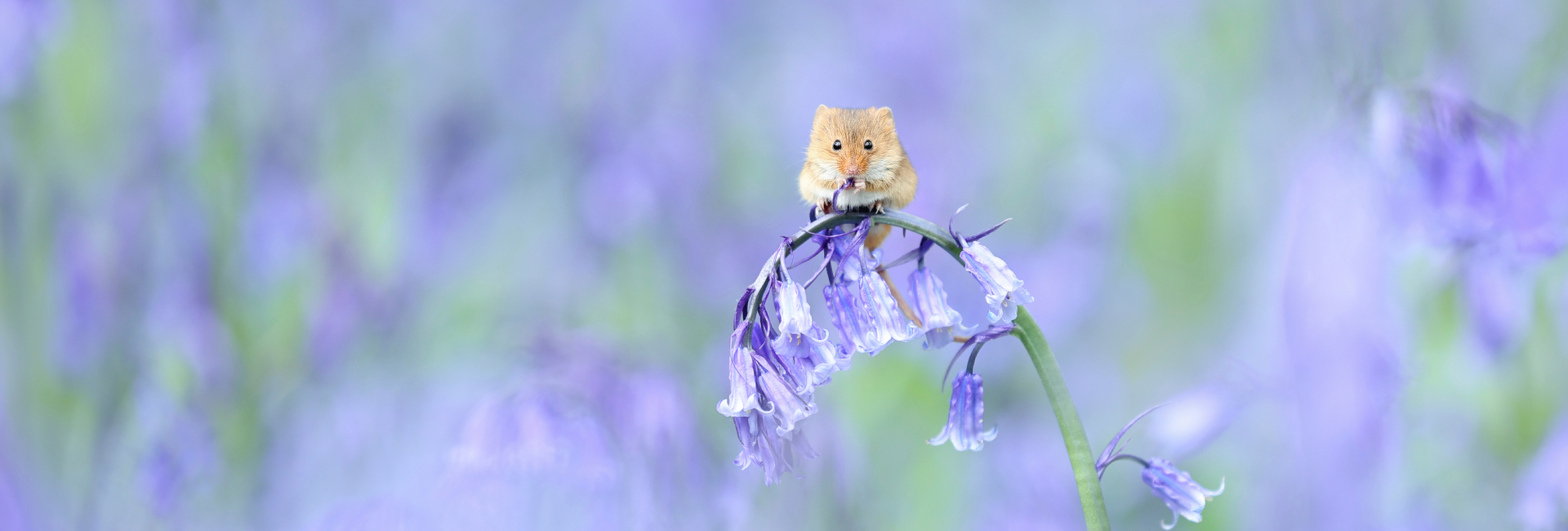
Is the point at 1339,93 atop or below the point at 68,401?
atop

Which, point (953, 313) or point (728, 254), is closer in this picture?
point (953, 313)

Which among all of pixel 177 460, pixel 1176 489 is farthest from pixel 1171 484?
pixel 177 460

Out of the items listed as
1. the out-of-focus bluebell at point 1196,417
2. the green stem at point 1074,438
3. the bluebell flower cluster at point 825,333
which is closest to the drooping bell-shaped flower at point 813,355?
the bluebell flower cluster at point 825,333

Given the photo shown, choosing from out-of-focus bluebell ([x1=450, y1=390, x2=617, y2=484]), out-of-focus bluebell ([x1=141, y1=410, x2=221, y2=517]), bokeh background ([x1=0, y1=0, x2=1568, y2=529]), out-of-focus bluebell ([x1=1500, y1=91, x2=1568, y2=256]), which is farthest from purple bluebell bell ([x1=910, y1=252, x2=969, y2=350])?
out-of-focus bluebell ([x1=141, y1=410, x2=221, y2=517])

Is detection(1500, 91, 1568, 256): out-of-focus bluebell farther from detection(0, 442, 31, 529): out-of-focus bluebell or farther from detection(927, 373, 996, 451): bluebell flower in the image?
detection(0, 442, 31, 529): out-of-focus bluebell

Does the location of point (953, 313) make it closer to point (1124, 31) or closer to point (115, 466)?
point (1124, 31)

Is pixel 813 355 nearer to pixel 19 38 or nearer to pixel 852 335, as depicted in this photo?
pixel 852 335

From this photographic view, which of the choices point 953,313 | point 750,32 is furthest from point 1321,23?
point 953,313
